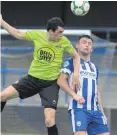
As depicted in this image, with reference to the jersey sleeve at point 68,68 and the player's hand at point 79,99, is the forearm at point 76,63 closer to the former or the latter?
the jersey sleeve at point 68,68

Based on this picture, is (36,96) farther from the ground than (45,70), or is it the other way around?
(45,70)

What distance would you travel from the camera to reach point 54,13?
47.8 ft

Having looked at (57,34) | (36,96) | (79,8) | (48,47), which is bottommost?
(36,96)

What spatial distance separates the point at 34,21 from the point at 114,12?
2.60m

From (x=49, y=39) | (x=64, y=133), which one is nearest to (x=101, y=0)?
(x=64, y=133)

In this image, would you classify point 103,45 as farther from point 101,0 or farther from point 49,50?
point 101,0

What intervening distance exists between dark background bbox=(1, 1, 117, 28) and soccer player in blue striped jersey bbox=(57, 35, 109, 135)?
9.63 meters

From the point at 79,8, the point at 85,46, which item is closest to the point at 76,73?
the point at 85,46

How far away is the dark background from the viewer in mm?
14297

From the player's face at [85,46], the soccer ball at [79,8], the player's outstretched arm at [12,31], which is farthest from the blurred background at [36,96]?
Answer: the player's face at [85,46]

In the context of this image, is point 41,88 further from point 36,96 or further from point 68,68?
point 36,96

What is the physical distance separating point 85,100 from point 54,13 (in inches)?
402

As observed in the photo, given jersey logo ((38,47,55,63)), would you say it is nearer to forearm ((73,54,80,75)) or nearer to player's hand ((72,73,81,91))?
forearm ((73,54,80,75))

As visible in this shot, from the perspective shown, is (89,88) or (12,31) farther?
(12,31)
